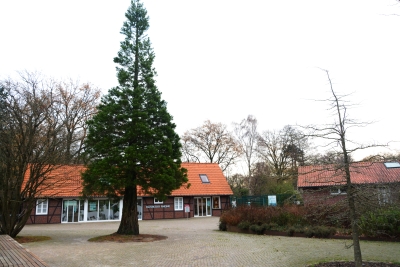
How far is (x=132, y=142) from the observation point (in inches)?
646

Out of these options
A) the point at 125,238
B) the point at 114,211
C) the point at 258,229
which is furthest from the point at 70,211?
the point at 258,229

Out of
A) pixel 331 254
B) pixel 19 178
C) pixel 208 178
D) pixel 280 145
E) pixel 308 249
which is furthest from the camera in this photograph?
pixel 280 145

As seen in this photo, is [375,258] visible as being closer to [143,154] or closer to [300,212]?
[300,212]

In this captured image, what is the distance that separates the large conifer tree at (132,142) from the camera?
50.9 feet

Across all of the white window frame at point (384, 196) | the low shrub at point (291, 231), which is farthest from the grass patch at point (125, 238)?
the white window frame at point (384, 196)

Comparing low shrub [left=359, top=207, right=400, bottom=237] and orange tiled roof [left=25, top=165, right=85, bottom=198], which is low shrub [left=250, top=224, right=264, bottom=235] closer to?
low shrub [left=359, top=207, right=400, bottom=237]

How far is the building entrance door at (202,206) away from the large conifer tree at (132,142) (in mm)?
16647

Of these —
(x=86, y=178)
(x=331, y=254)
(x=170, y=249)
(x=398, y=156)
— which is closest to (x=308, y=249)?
(x=331, y=254)

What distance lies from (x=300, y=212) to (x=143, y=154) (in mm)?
7918

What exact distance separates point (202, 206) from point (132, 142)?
60.5 ft

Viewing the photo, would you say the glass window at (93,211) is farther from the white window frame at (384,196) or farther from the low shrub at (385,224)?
the white window frame at (384,196)

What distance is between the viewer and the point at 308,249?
37.0ft

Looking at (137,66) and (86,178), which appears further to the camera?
(137,66)

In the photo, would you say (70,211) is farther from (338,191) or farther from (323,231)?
(338,191)
